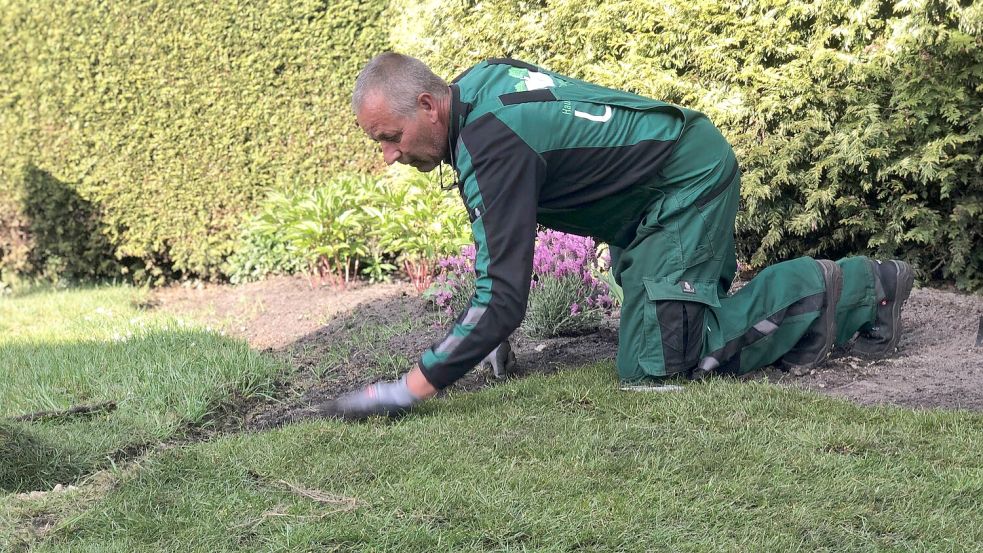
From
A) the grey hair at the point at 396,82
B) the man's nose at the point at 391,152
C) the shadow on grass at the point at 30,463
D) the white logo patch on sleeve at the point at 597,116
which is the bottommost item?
the shadow on grass at the point at 30,463

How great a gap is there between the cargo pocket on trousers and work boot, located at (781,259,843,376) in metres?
0.44

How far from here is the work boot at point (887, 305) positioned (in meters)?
3.67

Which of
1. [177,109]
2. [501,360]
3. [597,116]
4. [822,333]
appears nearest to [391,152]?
[597,116]

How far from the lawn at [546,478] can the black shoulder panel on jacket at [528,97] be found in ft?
3.56

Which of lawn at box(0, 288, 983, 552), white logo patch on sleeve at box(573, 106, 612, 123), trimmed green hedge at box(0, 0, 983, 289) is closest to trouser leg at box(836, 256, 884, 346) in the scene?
lawn at box(0, 288, 983, 552)

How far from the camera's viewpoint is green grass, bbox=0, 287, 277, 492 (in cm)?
306

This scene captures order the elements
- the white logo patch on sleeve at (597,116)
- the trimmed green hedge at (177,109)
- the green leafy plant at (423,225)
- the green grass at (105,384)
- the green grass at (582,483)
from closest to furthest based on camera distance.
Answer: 1. the green grass at (582,483)
2. the green grass at (105,384)
3. the white logo patch on sleeve at (597,116)
4. the green leafy plant at (423,225)
5. the trimmed green hedge at (177,109)

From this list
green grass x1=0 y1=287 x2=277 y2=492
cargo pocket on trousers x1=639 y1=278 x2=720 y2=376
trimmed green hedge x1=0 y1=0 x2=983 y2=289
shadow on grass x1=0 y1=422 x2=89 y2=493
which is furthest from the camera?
trimmed green hedge x1=0 y1=0 x2=983 y2=289

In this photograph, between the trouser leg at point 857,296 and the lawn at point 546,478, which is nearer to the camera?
the lawn at point 546,478

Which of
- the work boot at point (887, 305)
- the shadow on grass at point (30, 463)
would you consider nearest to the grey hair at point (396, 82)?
the shadow on grass at point (30, 463)

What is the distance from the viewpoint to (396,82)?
3.01 m

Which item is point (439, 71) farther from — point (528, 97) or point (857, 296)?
point (857, 296)

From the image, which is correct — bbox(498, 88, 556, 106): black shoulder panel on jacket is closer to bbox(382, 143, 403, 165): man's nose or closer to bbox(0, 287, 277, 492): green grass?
bbox(382, 143, 403, 165): man's nose

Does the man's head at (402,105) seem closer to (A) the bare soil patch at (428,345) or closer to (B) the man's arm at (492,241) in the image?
(B) the man's arm at (492,241)
